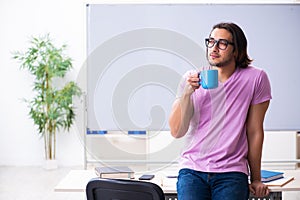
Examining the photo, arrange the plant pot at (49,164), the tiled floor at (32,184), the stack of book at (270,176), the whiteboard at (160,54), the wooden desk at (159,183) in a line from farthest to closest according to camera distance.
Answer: the plant pot at (49,164)
the tiled floor at (32,184)
the whiteboard at (160,54)
the stack of book at (270,176)
the wooden desk at (159,183)

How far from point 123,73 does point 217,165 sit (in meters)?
1.97

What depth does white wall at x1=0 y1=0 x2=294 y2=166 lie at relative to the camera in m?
6.27

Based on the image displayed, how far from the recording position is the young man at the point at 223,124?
2078 mm

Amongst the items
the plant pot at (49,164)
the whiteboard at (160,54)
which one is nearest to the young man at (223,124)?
the whiteboard at (160,54)

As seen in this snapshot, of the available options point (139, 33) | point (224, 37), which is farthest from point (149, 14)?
point (224, 37)

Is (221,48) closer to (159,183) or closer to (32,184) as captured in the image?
(159,183)

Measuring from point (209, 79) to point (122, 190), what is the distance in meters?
0.54

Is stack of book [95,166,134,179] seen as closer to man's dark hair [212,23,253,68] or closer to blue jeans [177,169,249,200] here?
blue jeans [177,169,249,200]

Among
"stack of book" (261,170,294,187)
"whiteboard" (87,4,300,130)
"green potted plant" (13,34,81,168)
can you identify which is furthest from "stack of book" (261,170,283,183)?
"green potted plant" (13,34,81,168)

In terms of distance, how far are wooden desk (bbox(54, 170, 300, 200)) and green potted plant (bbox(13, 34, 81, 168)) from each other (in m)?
3.11

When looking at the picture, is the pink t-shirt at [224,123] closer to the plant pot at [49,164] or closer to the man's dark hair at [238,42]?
the man's dark hair at [238,42]

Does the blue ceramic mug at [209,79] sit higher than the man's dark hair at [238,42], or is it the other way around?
the man's dark hair at [238,42]

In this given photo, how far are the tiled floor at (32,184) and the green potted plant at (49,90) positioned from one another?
31 centimetres

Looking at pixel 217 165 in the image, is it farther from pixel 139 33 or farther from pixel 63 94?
pixel 63 94
